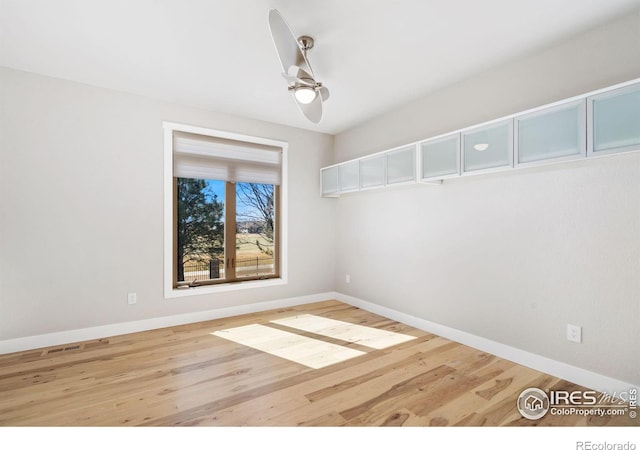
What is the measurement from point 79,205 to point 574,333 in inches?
182

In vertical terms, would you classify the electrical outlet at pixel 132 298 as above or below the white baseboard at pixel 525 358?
above

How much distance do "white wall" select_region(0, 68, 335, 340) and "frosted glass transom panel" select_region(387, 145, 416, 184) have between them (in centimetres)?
229

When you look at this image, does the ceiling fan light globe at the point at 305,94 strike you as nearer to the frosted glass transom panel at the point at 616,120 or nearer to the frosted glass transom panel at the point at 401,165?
the frosted glass transom panel at the point at 401,165

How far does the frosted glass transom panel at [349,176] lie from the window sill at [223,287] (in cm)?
164

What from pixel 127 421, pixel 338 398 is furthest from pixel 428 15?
pixel 127 421

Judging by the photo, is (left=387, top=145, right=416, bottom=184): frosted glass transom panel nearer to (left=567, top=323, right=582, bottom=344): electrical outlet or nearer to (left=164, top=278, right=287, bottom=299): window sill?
(left=567, top=323, right=582, bottom=344): electrical outlet

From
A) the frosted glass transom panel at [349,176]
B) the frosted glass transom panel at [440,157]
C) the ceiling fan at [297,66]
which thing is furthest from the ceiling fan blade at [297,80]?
the frosted glass transom panel at [349,176]

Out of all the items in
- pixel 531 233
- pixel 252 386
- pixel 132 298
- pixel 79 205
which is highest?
pixel 79 205

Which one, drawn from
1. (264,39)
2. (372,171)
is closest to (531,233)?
(372,171)

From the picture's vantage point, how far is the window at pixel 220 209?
3711 mm

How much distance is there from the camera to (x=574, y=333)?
2312 mm

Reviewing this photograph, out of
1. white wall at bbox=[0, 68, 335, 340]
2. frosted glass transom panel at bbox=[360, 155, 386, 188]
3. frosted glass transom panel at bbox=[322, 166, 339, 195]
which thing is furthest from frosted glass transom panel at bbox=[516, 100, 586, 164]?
white wall at bbox=[0, 68, 335, 340]

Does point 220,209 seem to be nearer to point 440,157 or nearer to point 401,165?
point 401,165

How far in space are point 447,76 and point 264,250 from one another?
3.19 m
